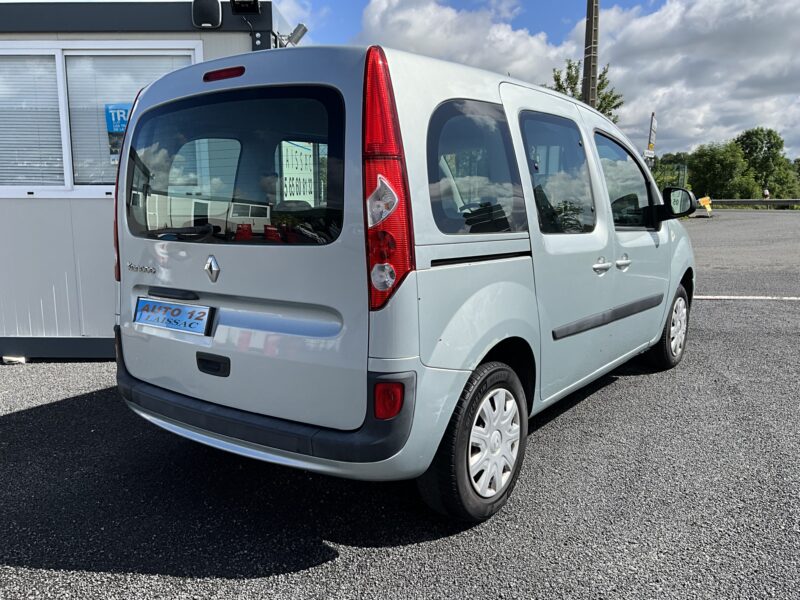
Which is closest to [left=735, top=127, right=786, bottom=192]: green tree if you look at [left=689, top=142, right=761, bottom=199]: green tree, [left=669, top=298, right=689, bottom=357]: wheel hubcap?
[left=689, top=142, right=761, bottom=199]: green tree

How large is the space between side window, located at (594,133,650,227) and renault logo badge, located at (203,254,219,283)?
2.36 meters

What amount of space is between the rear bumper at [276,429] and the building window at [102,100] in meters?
3.47

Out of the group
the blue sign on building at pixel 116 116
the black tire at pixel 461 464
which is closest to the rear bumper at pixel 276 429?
the black tire at pixel 461 464

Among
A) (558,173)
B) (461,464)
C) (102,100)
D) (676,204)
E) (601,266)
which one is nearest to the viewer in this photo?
(461,464)

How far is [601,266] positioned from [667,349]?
1801mm

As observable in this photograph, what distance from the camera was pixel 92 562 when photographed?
251cm

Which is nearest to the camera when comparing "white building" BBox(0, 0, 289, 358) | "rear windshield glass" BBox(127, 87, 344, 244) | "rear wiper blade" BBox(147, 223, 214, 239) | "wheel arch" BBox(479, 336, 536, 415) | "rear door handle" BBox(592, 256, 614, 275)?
"rear windshield glass" BBox(127, 87, 344, 244)

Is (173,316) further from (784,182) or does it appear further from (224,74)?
(784,182)

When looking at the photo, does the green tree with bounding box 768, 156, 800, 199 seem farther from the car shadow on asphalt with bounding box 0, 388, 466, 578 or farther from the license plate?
the license plate

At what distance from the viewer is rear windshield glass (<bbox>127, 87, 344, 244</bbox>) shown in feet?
7.60

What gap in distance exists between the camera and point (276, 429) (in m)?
2.42

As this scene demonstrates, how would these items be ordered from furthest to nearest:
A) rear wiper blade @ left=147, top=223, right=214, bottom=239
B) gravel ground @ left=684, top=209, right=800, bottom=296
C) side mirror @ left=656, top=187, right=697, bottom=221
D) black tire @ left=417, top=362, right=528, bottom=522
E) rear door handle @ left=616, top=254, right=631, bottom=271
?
1. gravel ground @ left=684, top=209, right=800, bottom=296
2. side mirror @ left=656, top=187, right=697, bottom=221
3. rear door handle @ left=616, top=254, right=631, bottom=271
4. rear wiper blade @ left=147, top=223, right=214, bottom=239
5. black tire @ left=417, top=362, right=528, bottom=522

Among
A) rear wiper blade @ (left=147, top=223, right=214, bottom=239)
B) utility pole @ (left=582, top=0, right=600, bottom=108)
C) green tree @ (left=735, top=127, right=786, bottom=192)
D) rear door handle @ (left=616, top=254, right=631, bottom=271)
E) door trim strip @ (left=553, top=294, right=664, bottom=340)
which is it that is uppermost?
green tree @ (left=735, top=127, right=786, bottom=192)

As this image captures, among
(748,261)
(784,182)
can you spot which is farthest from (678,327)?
(784,182)
